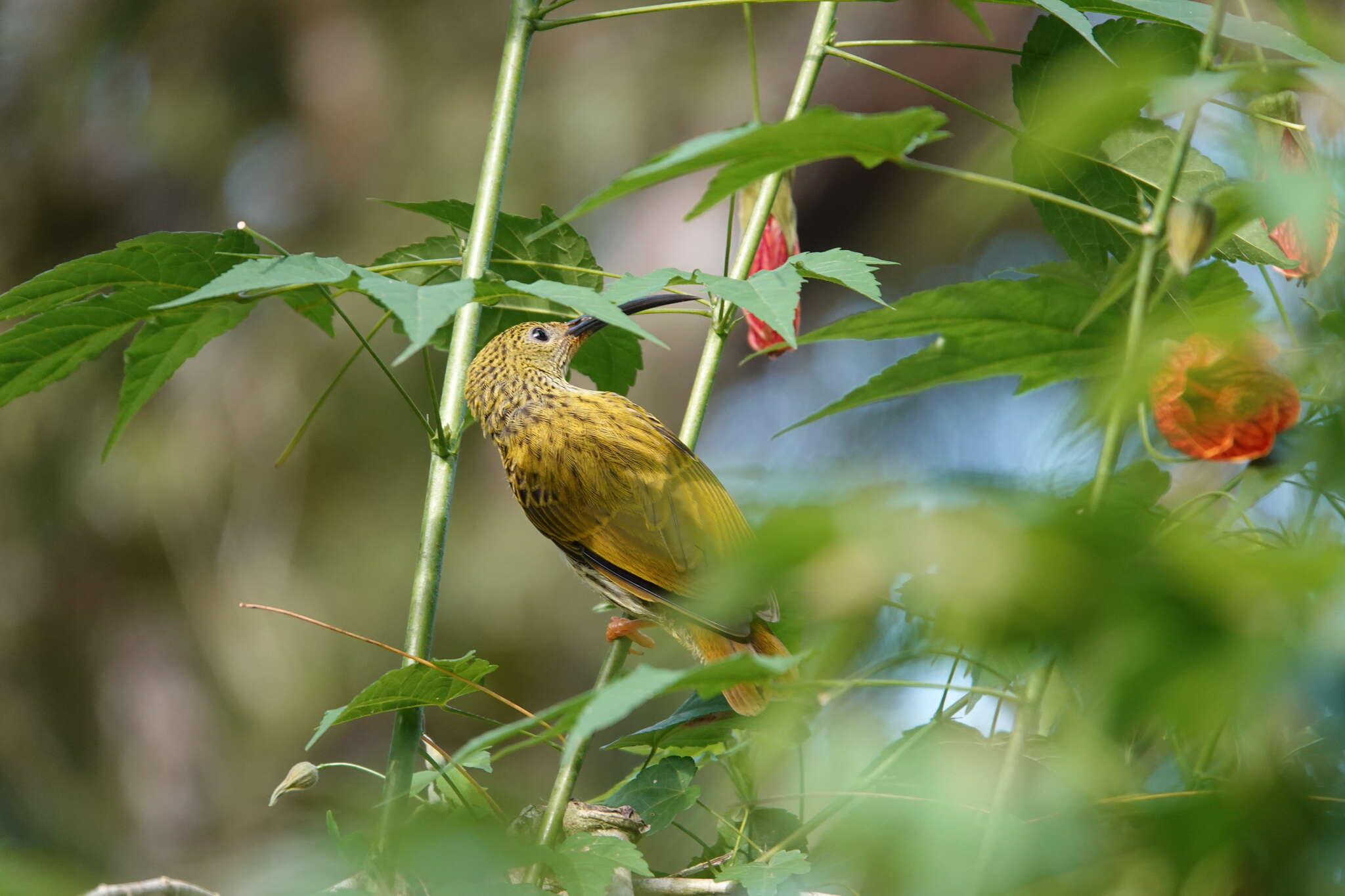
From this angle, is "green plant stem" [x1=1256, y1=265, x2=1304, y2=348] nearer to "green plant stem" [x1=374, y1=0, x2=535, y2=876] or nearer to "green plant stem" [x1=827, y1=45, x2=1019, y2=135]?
"green plant stem" [x1=827, y1=45, x2=1019, y2=135]

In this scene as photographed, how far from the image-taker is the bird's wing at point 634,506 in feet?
4.89

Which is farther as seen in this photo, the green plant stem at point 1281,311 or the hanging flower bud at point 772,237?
the hanging flower bud at point 772,237

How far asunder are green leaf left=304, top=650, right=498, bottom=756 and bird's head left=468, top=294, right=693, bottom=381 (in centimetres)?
105

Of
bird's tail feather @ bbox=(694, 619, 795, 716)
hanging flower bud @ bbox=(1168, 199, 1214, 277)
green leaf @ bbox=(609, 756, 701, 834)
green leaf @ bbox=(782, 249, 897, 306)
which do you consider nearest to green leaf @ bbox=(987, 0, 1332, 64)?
green leaf @ bbox=(782, 249, 897, 306)

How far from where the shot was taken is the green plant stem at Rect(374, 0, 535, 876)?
35.7 inches

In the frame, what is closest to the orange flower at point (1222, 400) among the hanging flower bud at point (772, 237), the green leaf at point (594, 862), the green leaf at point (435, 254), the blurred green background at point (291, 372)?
the green leaf at point (594, 862)

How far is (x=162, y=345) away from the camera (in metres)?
1.07

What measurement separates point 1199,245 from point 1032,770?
0.26 meters

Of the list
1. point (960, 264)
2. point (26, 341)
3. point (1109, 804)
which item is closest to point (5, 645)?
point (960, 264)

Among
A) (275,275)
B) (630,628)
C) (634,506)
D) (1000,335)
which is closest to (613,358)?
(634,506)

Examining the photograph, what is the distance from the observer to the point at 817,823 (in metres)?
0.82

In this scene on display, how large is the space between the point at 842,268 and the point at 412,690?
0.49 metres

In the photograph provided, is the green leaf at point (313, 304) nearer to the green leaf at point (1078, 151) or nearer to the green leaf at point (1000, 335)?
the green leaf at point (1000, 335)

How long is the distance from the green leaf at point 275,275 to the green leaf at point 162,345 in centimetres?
23
